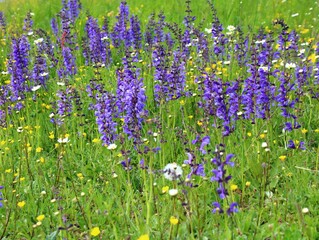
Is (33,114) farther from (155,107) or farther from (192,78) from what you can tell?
(192,78)

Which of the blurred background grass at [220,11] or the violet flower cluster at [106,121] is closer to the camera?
the violet flower cluster at [106,121]

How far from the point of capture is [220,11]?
8.15m

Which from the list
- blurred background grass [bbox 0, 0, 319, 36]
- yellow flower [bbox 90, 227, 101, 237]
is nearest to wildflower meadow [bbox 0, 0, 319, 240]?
yellow flower [bbox 90, 227, 101, 237]

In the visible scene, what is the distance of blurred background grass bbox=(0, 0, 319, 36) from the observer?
7.45 meters

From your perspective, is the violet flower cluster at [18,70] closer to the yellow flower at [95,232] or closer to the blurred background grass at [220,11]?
the blurred background grass at [220,11]

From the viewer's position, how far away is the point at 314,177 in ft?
9.97

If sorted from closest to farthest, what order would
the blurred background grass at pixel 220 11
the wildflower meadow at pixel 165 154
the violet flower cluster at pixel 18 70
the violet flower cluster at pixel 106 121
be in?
the wildflower meadow at pixel 165 154
the violet flower cluster at pixel 106 121
the violet flower cluster at pixel 18 70
the blurred background grass at pixel 220 11

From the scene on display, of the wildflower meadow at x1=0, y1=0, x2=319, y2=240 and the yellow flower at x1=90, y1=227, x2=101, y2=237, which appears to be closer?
the yellow flower at x1=90, y1=227, x2=101, y2=237

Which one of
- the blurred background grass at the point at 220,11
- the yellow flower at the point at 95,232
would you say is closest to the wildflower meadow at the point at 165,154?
the yellow flower at the point at 95,232

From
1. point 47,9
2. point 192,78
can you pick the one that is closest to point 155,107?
point 192,78

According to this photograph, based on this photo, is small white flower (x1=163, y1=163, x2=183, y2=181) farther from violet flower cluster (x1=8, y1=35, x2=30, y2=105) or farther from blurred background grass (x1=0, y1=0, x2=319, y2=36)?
→ blurred background grass (x1=0, y1=0, x2=319, y2=36)

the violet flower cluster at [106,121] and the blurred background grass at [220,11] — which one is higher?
the blurred background grass at [220,11]

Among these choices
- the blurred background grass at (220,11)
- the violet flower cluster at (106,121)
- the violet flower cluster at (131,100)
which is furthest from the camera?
the blurred background grass at (220,11)

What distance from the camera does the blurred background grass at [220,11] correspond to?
7.45 meters
